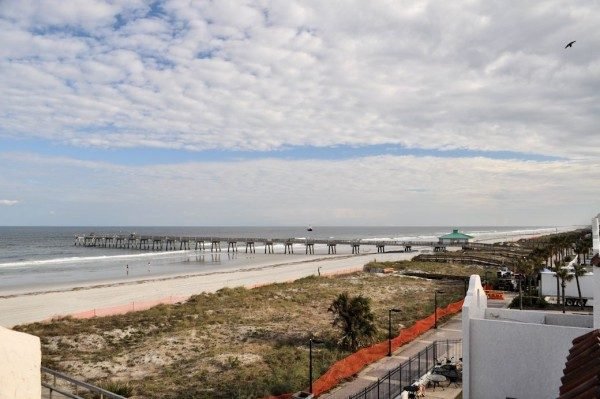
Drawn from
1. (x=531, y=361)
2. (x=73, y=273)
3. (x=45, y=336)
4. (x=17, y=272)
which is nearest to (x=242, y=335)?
(x=45, y=336)

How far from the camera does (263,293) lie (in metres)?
42.0

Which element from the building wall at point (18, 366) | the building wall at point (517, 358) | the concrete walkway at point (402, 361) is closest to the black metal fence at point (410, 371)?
the concrete walkway at point (402, 361)

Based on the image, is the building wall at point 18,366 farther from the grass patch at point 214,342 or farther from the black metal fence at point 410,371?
the grass patch at point 214,342

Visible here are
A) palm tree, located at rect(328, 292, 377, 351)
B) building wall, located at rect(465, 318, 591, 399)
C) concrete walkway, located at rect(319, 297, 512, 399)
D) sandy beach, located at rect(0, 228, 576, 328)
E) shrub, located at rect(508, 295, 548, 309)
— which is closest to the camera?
building wall, located at rect(465, 318, 591, 399)

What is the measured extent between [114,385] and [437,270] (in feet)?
155

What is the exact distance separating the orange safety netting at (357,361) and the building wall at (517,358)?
17.9 feet

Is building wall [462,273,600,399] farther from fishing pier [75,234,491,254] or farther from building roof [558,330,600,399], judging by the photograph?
fishing pier [75,234,491,254]

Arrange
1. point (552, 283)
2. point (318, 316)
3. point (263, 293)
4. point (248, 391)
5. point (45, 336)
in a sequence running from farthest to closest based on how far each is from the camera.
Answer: point (263, 293)
point (552, 283)
point (318, 316)
point (45, 336)
point (248, 391)

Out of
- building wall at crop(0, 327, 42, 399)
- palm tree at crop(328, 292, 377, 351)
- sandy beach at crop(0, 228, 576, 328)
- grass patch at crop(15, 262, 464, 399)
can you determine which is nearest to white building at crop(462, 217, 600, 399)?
grass patch at crop(15, 262, 464, 399)

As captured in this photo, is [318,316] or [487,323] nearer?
[487,323]

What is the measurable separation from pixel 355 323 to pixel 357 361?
166 inches

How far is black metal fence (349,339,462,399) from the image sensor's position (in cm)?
1805

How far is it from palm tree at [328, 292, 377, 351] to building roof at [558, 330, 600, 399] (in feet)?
55.4

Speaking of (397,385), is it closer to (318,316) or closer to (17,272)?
(318,316)
